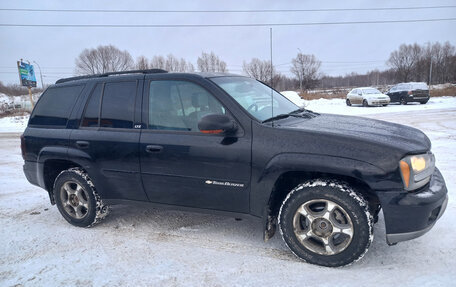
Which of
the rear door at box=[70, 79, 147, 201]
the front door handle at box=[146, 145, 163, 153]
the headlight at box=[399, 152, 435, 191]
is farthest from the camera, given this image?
the rear door at box=[70, 79, 147, 201]

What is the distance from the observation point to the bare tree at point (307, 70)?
182 feet

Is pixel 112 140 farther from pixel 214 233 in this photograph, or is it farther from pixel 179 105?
pixel 214 233

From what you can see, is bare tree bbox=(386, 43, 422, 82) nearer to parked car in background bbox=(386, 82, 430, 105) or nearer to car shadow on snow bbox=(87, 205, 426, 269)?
parked car in background bbox=(386, 82, 430, 105)

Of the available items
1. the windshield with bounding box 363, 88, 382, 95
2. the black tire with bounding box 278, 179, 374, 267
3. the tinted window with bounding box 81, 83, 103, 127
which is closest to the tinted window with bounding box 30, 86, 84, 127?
the tinted window with bounding box 81, 83, 103, 127

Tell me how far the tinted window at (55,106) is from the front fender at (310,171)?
2615 millimetres

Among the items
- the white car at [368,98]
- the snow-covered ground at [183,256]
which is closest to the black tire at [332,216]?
the snow-covered ground at [183,256]

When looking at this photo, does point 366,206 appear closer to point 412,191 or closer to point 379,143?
point 412,191

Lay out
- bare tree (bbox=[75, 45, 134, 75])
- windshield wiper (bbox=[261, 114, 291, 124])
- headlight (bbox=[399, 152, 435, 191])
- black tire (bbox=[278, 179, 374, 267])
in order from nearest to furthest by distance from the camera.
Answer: headlight (bbox=[399, 152, 435, 191]) < black tire (bbox=[278, 179, 374, 267]) < windshield wiper (bbox=[261, 114, 291, 124]) < bare tree (bbox=[75, 45, 134, 75])

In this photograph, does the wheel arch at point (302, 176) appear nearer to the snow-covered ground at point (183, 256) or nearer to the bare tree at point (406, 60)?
the snow-covered ground at point (183, 256)

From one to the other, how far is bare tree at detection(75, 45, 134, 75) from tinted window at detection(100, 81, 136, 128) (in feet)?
137

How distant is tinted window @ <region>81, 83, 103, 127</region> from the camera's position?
3.73 m

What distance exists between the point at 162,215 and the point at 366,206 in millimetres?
2629

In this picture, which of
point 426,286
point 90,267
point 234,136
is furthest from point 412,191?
point 90,267

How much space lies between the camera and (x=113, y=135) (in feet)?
11.6
